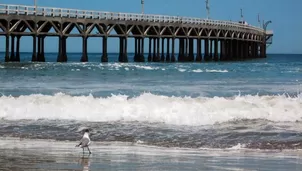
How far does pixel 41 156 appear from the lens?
9.77 metres

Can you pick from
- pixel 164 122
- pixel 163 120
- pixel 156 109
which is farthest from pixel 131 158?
pixel 156 109

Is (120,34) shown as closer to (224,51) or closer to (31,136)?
(224,51)

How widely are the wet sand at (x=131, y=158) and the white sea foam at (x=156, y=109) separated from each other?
384 centimetres

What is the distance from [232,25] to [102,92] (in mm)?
44166

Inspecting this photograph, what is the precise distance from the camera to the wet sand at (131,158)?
895 cm

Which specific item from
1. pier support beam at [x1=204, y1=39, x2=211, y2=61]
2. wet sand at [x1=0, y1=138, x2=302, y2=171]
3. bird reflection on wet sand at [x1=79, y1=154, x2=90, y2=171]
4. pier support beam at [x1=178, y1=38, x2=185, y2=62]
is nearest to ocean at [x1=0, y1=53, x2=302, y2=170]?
wet sand at [x1=0, y1=138, x2=302, y2=171]

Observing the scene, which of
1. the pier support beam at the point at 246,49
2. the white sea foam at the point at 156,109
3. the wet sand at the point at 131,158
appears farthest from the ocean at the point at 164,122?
the pier support beam at the point at 246,49

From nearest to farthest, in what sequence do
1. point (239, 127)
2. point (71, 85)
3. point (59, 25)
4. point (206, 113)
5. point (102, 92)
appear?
point (239, 127)
point (206, 113)
point (102, 92)
point (71, 85)
point (59, 25)

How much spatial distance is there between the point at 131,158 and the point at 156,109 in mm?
6034

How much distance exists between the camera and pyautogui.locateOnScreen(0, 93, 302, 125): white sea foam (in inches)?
589

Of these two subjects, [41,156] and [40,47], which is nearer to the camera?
[41,156]

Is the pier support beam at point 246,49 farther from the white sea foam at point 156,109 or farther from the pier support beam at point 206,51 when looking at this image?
the white sea foam at point 156,109

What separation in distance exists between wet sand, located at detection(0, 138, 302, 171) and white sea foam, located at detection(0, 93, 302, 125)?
3.84 metres

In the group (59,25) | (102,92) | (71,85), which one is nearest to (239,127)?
(102,92)
